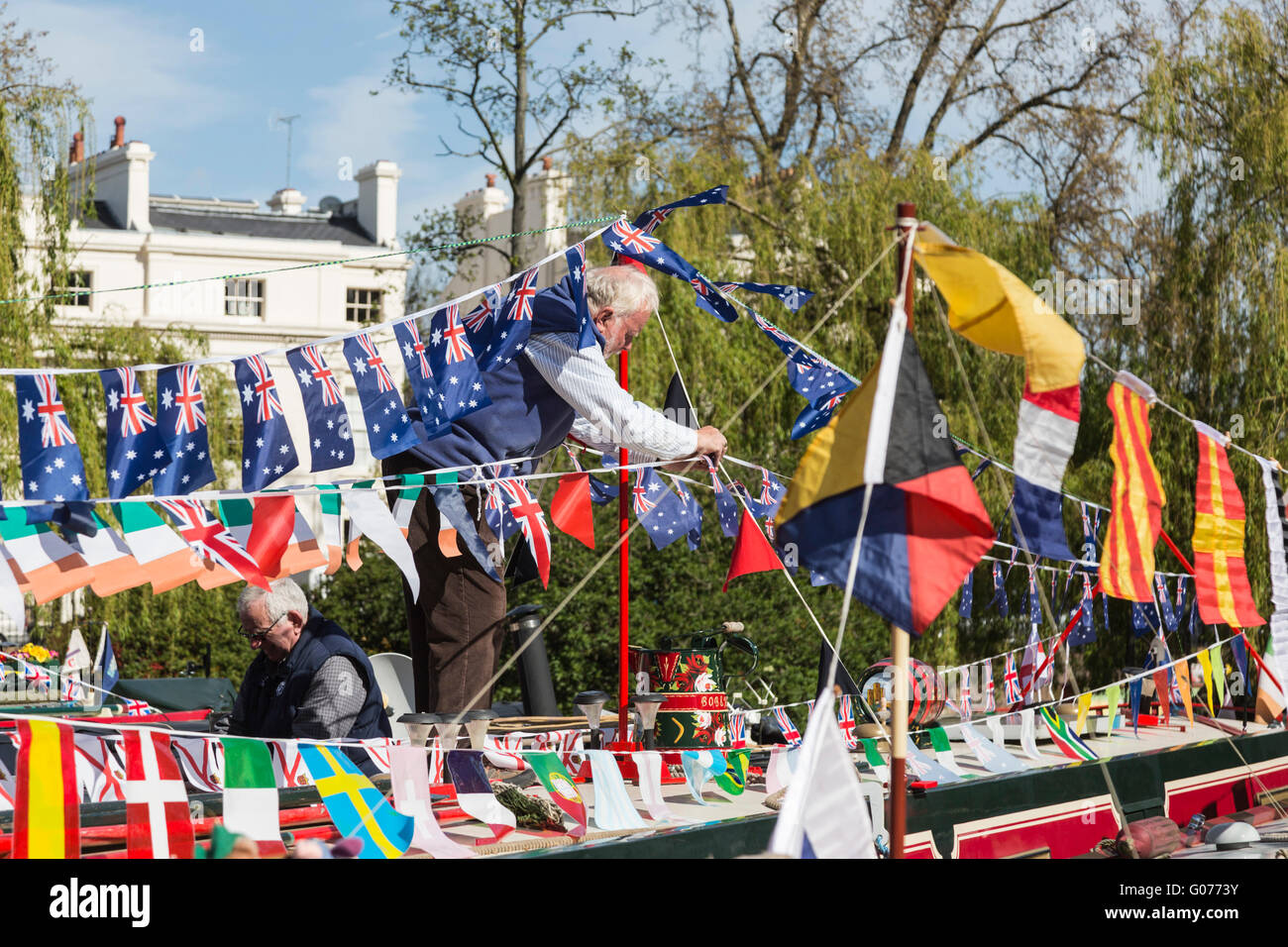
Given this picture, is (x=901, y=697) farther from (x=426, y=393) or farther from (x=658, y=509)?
(x=658, y=509)

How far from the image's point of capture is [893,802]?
3477 millimetres

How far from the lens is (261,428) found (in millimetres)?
5559

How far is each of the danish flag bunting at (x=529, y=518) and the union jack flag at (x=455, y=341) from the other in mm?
1080

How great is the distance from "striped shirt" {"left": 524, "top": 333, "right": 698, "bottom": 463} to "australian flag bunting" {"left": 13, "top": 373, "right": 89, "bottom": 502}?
1817 millimetres

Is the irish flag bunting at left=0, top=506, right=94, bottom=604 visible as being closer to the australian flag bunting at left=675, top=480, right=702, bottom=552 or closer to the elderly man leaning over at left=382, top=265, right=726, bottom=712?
the elderly man leaning over at left=382, top=265, right=726, bottom=712

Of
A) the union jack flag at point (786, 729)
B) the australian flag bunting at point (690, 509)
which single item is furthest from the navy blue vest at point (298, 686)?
the australian flag bunting at point (690, 509)

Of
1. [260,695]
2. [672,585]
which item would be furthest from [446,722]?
[672,585]

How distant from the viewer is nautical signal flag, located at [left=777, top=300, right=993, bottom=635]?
11.5 ft

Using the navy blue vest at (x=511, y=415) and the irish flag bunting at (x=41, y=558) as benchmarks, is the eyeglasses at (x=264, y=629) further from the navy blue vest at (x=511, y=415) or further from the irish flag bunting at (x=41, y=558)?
the navy blue vest at (x=511, y=415)

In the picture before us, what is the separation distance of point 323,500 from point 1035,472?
9.15 feet

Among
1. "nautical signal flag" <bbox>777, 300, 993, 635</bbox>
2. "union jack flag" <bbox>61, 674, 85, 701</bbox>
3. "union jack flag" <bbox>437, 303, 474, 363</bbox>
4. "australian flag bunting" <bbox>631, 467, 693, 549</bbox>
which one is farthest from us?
"union jack flag" <bbox>61, 674, 85, 701</bbox>

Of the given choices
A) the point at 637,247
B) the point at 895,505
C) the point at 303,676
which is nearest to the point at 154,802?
the point at 303,676

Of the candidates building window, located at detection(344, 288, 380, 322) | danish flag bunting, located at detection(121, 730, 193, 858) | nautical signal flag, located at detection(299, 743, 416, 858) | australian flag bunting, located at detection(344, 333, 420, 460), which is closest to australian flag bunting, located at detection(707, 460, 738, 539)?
australian flag bunting, located at detection(344, 333, 420, 460)

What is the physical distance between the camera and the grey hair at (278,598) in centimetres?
550
